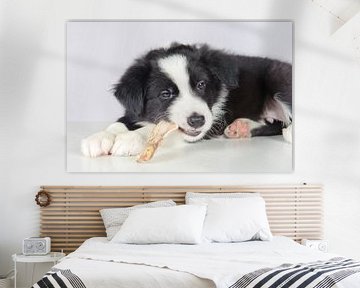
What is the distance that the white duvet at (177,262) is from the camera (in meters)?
3.27

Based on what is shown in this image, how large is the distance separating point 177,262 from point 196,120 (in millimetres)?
1839

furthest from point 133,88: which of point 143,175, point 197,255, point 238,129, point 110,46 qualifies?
point 197,255

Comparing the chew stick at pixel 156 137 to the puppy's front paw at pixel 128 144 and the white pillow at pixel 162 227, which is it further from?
the white pillow at pixel 162 227

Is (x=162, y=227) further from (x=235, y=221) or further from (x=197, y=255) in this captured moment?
(x=197, y=255)

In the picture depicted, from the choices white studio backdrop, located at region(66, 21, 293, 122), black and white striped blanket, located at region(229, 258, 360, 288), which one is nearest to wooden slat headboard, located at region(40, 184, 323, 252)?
white studio backdrop, located at region(66, 21, 293, 122)

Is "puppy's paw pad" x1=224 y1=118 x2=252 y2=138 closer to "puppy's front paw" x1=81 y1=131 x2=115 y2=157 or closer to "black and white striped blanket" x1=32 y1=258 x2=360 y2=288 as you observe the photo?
"puppy's front paw" x1=81 y1=131 x2=115 y2=157

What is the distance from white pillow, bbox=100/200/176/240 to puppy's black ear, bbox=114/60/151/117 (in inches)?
30.2

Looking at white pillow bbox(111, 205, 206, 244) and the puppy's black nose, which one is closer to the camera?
white pillow bbox(111, 205, 206, 244)

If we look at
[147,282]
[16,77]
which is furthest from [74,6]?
[147,282]

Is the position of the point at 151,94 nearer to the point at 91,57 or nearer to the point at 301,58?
the point at 91,57

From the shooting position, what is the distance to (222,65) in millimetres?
5379

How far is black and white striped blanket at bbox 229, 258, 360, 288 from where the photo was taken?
3.16 metres

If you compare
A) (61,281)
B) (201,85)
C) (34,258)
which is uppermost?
(201,85)

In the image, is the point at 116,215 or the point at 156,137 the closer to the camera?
the point at 116,215
